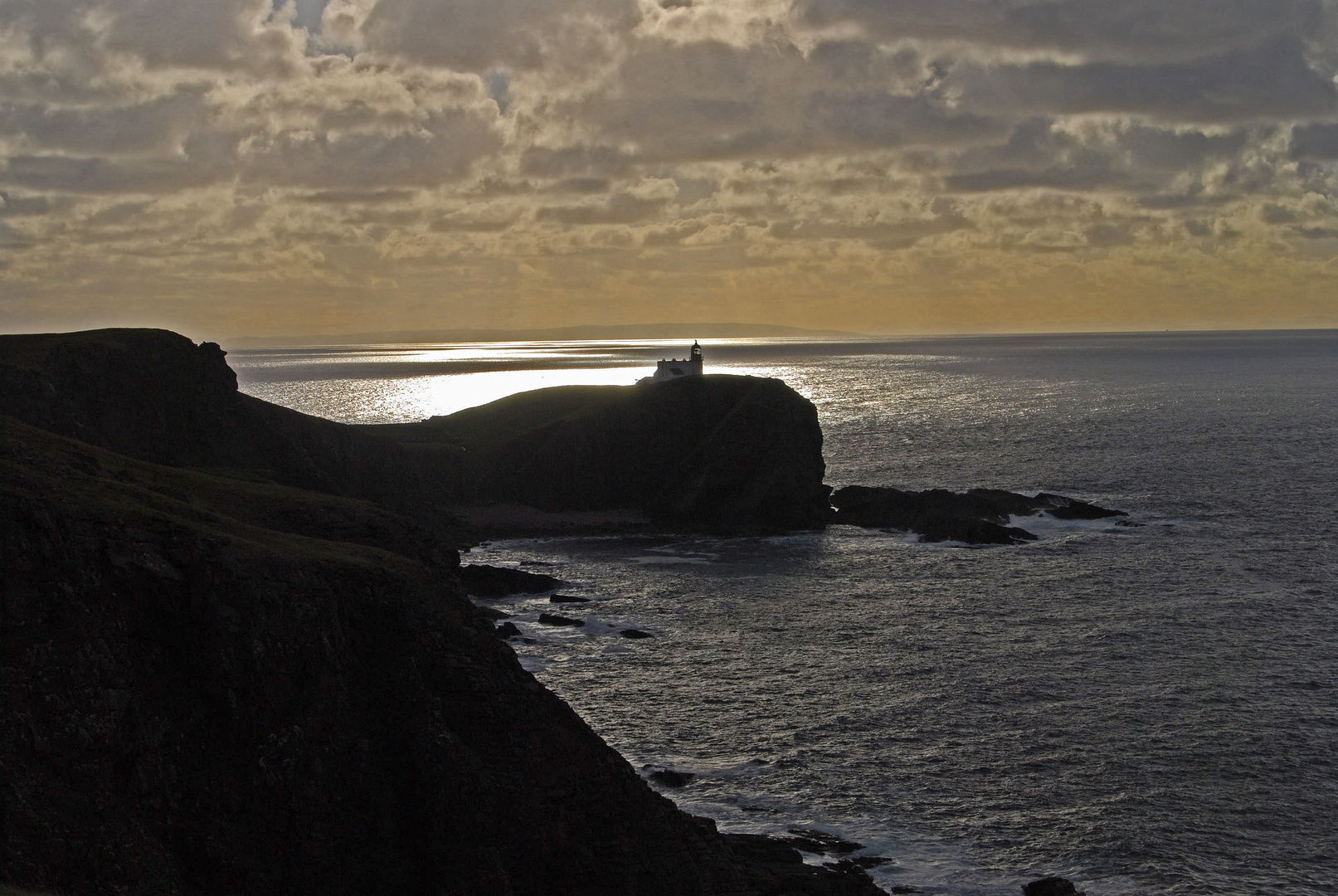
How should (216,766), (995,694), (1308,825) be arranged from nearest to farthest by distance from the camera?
(216,766)
(1308,825)
(995,694)

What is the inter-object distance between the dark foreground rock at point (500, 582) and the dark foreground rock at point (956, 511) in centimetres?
3115

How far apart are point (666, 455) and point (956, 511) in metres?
28.0

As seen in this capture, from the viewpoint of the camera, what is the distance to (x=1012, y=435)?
15575 cm

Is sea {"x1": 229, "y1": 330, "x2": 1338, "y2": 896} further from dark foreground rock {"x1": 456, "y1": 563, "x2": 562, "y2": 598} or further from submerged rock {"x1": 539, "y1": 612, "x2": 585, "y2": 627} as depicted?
dark foreground rock {"x1": 456, "y1": 563, "x2": 562, "y2": 598}

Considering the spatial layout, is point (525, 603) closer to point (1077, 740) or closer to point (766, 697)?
point (766, 697)

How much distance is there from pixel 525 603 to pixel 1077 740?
119 feet

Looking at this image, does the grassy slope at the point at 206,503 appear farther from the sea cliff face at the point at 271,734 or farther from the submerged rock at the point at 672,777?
the submerged rock at the point at 672,777

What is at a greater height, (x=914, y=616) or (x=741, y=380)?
(x=741, y=380)

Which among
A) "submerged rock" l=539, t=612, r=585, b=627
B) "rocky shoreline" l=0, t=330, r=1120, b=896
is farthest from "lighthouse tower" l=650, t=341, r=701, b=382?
"rocky shoreline" l=0, t=330, r=1120, b=896

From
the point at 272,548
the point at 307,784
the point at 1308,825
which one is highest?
the point at 272,548

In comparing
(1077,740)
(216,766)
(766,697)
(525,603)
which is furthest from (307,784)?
(525,603)

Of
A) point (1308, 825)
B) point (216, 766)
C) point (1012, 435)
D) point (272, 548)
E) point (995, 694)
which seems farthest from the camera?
point (1012, 435)

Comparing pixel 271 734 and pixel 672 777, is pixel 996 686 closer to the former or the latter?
pixel 672 777

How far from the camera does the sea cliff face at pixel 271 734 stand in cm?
2691
